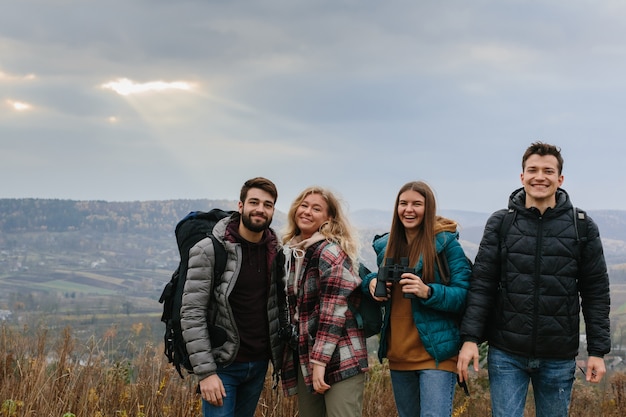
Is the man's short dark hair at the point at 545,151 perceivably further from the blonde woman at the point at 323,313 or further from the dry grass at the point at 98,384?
the dry grass at the point at 98,384

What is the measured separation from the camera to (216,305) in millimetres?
3385

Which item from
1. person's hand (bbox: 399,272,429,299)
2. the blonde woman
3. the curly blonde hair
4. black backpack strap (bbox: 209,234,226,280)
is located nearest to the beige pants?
the blonde woman

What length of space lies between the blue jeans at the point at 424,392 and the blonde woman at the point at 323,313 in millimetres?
242

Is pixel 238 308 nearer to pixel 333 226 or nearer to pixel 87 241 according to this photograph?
pixel 333 226

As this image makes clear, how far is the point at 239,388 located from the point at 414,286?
1.27 m

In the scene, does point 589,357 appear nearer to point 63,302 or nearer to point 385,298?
point 385,298

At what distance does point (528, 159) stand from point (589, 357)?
3.94 ft

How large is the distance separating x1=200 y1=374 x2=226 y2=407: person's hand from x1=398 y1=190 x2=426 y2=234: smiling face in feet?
4.66

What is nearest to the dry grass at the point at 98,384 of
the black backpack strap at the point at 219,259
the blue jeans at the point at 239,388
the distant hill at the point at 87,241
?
the blue jeans at the point at 239,388

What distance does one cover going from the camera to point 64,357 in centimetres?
471

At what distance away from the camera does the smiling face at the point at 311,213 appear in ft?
11.8

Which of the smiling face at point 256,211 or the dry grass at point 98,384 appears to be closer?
the smiling face at point 256,211

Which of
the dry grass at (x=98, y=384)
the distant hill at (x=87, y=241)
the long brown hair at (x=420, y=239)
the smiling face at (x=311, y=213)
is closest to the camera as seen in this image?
the long brown hair at (x=420, y=239)

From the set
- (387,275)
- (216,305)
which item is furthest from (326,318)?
(216,305)
